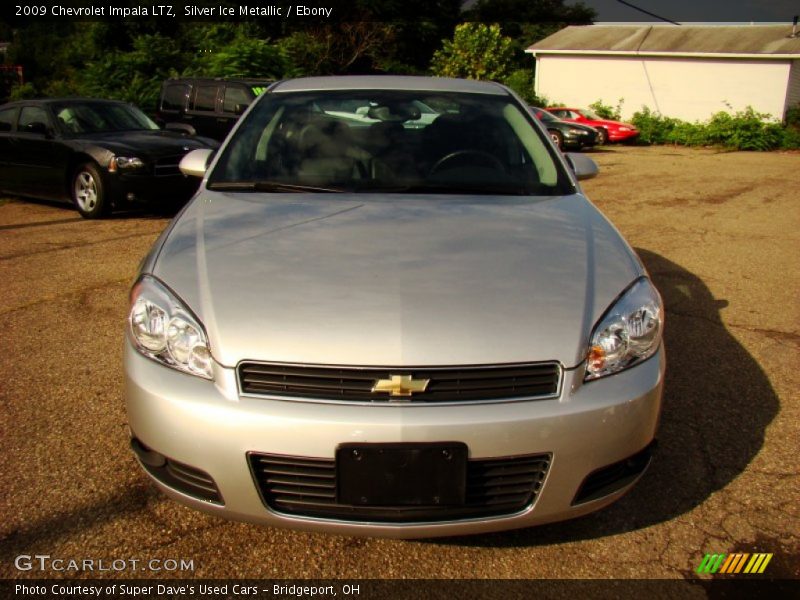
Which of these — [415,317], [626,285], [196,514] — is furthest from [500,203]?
[196,514]

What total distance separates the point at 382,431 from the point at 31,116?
28.9 feet

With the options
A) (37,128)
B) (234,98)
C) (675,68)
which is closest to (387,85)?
(37,128)

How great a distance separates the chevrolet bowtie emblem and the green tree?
29191mm

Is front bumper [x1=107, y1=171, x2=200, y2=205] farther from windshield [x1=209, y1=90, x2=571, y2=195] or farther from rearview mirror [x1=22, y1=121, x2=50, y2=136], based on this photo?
windshield [x1=209, y1=90, x2=571, y2=195]

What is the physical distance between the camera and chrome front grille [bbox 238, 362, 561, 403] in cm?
203

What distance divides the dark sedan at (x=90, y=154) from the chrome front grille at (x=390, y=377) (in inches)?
262

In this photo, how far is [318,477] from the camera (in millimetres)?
2045

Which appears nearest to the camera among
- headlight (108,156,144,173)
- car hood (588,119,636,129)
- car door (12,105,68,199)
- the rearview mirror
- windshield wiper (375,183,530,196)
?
windshield wiper (375,183,530,196)

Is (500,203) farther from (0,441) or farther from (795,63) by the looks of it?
(795,63)

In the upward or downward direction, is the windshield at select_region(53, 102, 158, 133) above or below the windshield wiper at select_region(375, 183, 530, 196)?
below

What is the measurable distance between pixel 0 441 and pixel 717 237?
23.7 feet

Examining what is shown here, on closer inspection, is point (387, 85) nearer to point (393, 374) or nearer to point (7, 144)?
point (393, 374)

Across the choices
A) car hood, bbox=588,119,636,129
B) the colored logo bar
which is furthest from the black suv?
car hood, bbox=588,119,636,129

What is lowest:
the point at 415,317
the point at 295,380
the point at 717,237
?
the point at 717,237
